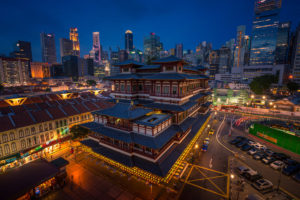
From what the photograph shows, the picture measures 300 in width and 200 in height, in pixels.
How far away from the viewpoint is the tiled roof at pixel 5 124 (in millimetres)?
25562

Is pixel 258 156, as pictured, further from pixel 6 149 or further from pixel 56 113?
pixel 6 149

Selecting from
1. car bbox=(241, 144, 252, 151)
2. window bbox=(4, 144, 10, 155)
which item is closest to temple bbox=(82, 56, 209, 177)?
car bbox=(241, 144, 252, 151)

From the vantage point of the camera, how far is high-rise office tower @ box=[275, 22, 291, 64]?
441ft

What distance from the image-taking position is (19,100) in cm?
4797

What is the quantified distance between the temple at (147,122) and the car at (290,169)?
16.1 metres

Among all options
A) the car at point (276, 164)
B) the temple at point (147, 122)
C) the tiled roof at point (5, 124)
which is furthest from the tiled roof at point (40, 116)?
the car at point (276, 164)

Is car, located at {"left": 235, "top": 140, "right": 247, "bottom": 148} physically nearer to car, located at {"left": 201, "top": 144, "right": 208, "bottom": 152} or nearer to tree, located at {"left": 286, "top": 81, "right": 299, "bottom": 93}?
car, located at {"left": 201, "top": 144, "right": 208, "bottom": 152}

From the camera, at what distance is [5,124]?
1032 inches

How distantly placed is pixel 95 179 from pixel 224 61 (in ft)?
600

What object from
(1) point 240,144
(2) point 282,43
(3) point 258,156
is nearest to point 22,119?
(1) point 240,144

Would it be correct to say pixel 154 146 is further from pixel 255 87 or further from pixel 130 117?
pixel 255 87

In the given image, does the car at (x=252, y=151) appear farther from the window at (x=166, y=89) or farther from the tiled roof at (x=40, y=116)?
the tiled roof at (x=40, y=116)

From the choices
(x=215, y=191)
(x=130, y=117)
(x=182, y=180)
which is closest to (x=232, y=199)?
(x=215, y=191)

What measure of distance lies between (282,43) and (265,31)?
24812mm
